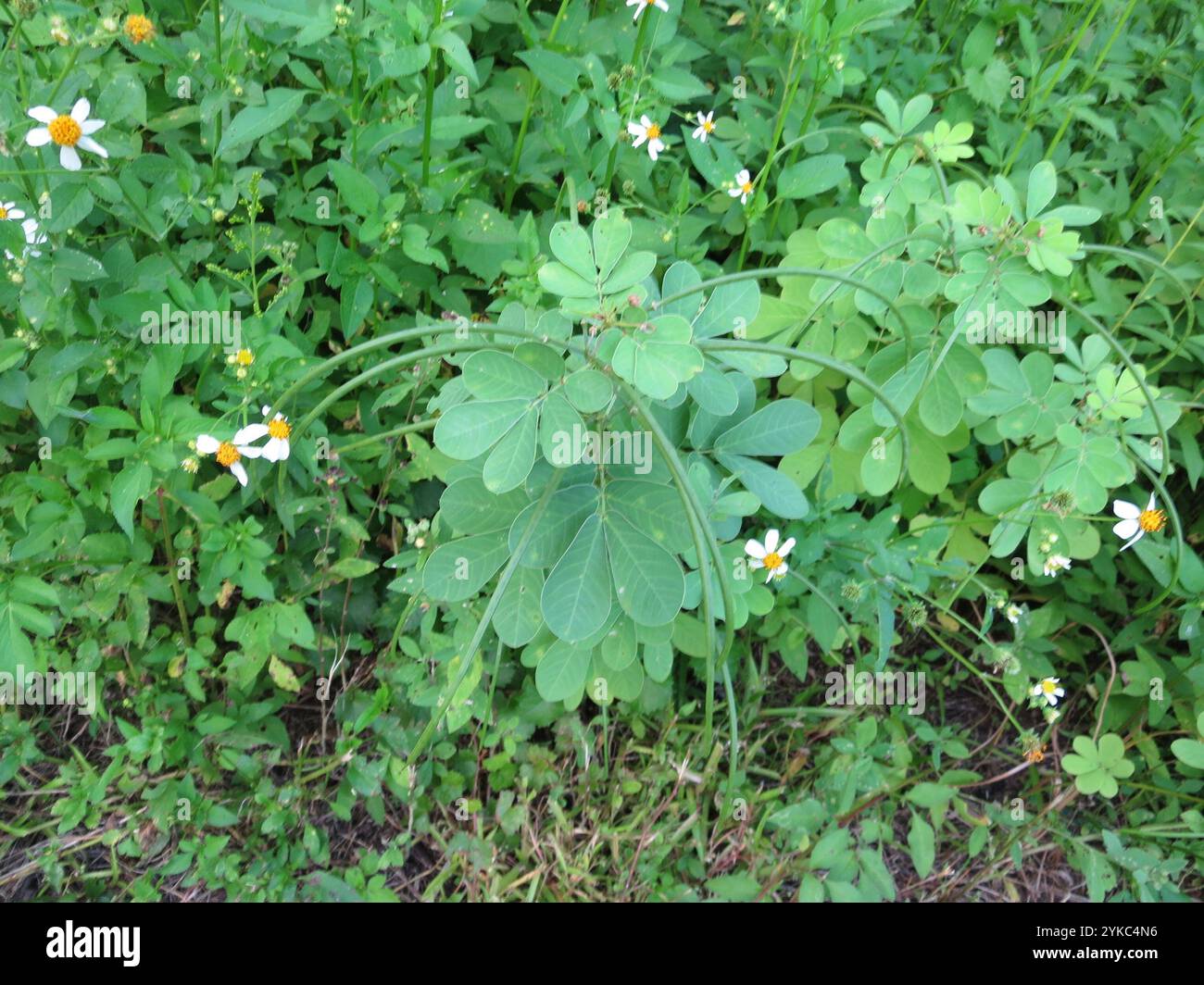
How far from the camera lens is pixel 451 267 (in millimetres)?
2264

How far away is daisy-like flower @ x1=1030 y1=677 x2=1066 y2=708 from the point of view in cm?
203

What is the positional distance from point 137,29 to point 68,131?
23cm

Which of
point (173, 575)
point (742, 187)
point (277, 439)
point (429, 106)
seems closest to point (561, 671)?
point (277, 439)

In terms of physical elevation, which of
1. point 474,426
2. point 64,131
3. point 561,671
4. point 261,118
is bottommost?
point 561,671

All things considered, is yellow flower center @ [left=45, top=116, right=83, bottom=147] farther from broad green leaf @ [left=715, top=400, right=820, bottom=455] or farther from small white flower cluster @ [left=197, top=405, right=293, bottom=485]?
broad green leaf @ [left=715, top=400, right=820, bottom=455]

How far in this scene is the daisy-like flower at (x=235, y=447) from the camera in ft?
5.49

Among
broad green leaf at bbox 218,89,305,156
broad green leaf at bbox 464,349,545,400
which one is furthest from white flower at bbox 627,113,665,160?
broad green leaf at bbox 464,349,545,400

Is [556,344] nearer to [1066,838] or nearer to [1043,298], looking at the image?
[1043,298]

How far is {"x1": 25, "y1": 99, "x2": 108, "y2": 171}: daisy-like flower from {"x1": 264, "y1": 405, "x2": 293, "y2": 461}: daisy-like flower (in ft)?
1.82

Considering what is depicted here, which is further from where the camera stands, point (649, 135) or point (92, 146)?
point (649, 135)

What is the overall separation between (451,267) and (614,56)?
2.21 ft

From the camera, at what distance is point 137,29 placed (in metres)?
1.65

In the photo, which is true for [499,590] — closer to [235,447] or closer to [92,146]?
[235,447]

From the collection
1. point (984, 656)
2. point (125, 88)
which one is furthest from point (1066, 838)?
point (125, 88)
